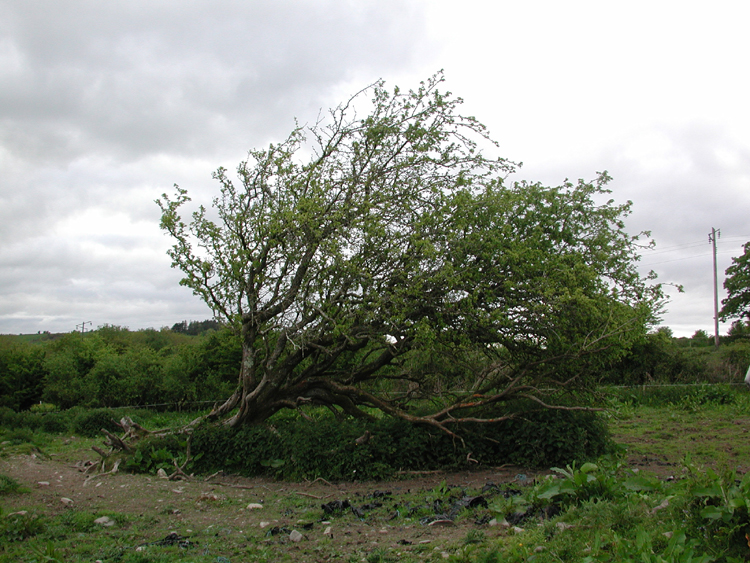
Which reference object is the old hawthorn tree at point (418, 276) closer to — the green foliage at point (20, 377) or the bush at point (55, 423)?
the bush at point (55, 423)

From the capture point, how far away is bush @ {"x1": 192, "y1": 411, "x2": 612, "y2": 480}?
8930 millimetres

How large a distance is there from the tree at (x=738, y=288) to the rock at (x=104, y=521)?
4207 cm

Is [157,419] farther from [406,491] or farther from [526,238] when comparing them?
[526,238]

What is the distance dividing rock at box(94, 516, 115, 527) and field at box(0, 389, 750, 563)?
0.04 m

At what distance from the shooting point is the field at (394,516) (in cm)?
364

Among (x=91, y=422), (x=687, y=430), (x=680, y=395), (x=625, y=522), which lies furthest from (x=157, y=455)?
(x=680, y=395)

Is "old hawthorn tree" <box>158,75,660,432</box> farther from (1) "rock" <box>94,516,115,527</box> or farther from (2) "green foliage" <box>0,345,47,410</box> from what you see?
(2) "green foliage" <box>0,345,47,410</box>

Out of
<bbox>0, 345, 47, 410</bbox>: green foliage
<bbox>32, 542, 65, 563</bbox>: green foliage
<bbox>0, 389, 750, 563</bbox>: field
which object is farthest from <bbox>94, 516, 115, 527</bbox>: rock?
<bbox>0, 345, 47, 410</bbox>: green foliage

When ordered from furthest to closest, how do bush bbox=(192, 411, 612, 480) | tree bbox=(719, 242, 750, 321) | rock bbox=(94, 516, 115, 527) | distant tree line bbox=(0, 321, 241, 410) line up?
tree bbox=(719, 242, 750, 321) → distant tree line bbox=(0, 321, 241, 410) → bush bbox=(192, 411, 612, 480) → rock bbox=(94, 516, 115, 527)

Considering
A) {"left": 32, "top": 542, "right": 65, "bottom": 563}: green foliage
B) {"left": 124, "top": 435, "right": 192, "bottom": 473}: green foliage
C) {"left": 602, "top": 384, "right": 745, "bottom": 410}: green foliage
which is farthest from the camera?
{"left": 602, "top": 384, "right": 745, "bottom": 410}: green foliage

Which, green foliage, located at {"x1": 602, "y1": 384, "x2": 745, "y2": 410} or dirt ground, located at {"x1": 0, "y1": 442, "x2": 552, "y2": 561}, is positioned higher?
green foliage, located at {"x1": 602, "y1": 384, "x2": 745, "y2": 410}

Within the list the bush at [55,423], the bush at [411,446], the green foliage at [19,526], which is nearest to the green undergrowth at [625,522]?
the bush at [411,446]

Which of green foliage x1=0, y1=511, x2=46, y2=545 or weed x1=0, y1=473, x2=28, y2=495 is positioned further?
weed x1=0, y1=473, x2=28, y2=495

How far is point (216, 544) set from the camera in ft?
17.7
